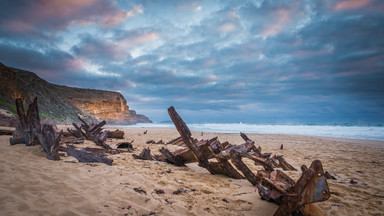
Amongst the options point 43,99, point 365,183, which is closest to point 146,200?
point 365,183

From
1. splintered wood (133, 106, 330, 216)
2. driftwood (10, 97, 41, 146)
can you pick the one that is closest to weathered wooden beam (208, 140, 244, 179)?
splintered wood (133, 106, 330, 216)

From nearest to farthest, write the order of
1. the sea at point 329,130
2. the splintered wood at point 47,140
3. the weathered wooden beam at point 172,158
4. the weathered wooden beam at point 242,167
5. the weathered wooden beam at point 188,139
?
the weathered wooden beam at point 242,167 < the weathered wooden beam at point 188,139 < the splintered wood at point 47,140 < the weathered wooden beam at point 172,158 < the sea at point 329,130

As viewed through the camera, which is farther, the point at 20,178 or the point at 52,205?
the point at 20,178

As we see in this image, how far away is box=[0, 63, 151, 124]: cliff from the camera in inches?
942

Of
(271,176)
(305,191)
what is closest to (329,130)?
(271,176)

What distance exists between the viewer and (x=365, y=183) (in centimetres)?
491

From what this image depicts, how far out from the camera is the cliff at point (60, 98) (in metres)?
23.9

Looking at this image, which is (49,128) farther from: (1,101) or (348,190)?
(1,101)

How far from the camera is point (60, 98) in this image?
152 feet

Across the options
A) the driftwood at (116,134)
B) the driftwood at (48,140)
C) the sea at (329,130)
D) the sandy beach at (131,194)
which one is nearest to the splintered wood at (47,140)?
the driftwood at (48,140)

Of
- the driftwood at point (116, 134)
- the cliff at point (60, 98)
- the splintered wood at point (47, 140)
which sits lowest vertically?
the driftwood at point (116, 134)

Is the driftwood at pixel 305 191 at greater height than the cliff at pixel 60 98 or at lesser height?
lesser

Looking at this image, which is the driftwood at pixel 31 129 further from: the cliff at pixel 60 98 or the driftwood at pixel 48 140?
the cliff at pixel 60 98

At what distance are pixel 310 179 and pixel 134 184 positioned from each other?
308 cm
